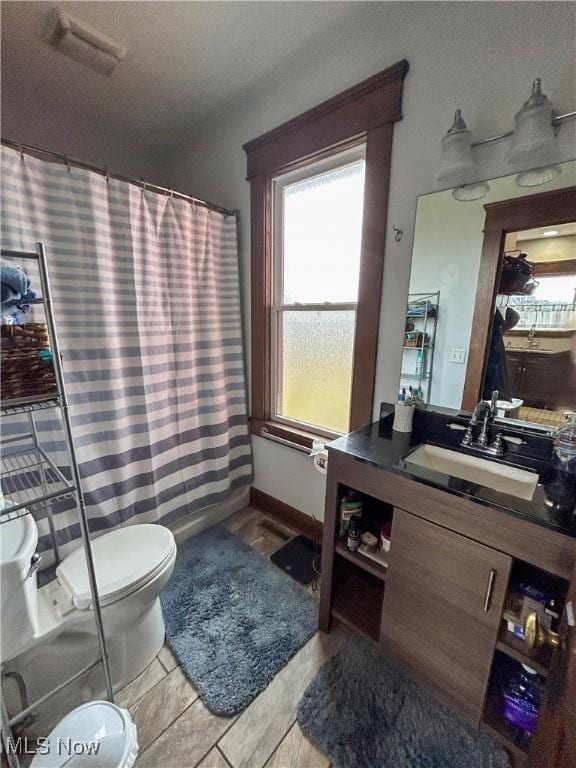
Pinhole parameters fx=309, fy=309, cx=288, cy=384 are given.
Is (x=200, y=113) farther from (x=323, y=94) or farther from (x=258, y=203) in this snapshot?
(x=323, y=94)

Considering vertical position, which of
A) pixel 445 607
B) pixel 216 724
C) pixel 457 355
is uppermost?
pixel 457 355

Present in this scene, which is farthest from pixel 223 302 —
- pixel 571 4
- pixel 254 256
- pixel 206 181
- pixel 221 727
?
pixel 221 727

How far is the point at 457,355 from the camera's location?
4.13ft

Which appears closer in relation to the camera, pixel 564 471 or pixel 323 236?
pixel 564 471

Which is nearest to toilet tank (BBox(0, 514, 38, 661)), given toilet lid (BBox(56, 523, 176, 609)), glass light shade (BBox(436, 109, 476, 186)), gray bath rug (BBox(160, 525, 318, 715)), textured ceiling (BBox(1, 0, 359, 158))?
toilet lid (BBox(56, 523, 176, 609))

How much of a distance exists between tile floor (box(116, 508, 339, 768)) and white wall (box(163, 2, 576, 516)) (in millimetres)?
1163

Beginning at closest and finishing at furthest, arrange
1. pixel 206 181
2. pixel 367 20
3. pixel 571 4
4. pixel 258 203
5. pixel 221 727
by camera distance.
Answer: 1. pixel 571 4
2. pixel 221 727
3. pixel 367 20
4. pixel 258 203
5. pixel 206 181

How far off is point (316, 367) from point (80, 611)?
4.66ft

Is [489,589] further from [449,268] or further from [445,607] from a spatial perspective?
[449,268]

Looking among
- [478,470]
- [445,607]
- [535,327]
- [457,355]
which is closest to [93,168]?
[457,355]

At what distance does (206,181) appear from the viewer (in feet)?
6.40

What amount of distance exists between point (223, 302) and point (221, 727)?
181 centimetres

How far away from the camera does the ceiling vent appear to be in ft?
3.82

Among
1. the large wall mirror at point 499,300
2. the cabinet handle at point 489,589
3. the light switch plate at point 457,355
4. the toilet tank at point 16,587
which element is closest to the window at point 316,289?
the large wall mirror at point 499,300
